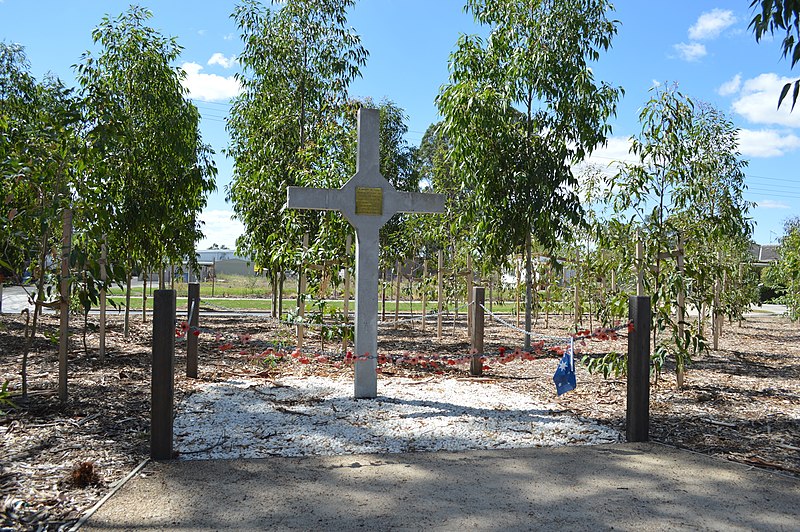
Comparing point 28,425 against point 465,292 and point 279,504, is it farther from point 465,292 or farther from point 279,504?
point 465,292

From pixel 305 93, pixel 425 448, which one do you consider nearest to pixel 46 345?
pixel 305 93

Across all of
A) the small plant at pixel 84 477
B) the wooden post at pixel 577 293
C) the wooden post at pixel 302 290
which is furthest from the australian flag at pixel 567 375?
the wooden post at pixel 577 293

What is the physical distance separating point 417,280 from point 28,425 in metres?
11.5

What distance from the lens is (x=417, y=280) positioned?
16266 millimetres

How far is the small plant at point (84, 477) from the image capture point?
4.00m

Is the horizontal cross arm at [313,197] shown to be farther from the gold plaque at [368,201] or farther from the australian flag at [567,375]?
the australian flag at [567,375]

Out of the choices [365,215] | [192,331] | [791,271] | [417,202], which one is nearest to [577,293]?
[791,271]

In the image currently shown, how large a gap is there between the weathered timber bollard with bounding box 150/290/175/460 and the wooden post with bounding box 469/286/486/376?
419 centimetres

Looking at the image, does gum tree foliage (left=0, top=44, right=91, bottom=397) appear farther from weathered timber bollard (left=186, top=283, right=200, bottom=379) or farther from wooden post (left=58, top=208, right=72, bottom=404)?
weathered timber bollard (left=186, top=283, right=200, bottom=379)

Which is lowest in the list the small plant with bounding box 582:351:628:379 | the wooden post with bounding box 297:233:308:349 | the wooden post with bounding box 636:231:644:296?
the small plant with bounding box 582:351:628:379

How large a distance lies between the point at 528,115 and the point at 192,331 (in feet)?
18.8

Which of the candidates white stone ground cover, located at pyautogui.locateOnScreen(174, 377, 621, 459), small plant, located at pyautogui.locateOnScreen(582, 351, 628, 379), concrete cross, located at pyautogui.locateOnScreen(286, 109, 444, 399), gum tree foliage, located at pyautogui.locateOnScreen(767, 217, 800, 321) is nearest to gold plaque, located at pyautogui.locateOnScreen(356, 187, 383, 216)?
concrete cross, located at pyautogui.locateOnScreen(286, 109, 444, 399)

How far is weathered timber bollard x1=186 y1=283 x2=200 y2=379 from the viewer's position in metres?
7.62

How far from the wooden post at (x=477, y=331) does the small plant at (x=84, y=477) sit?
4.94 metres
